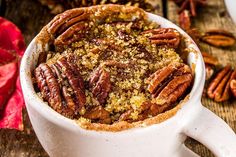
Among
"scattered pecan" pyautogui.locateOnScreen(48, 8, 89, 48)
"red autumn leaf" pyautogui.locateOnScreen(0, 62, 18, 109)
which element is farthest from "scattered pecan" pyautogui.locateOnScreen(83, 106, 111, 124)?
"red autumn leaf" pyautogui.locateOnScreen(0, 62, 18, 109)

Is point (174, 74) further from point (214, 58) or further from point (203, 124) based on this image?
point (214, 58)

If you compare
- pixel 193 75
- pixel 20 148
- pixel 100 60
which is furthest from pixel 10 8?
pixel 193 75

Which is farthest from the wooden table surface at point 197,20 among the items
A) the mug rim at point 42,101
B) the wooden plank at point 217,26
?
the mug rim at point 42,101

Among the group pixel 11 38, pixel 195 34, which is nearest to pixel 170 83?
pixel 195 34

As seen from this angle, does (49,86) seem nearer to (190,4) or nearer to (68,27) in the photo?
(68,27)

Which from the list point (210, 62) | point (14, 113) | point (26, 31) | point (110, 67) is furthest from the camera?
point (26, 31)

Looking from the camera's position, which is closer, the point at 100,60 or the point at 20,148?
the point at 100,60

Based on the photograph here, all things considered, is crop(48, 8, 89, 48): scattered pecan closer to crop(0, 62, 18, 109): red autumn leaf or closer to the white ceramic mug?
the white ceramic mug

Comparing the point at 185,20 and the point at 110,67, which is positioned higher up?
the point at 110,67
